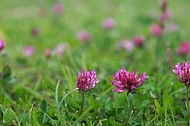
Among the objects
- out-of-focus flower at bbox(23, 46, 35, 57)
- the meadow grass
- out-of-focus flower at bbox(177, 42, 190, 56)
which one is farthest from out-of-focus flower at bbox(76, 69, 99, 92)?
out-of-focus flower at bbox(23, 46, 35, 57)

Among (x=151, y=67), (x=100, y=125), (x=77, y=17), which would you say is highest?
(x=77, y=17)

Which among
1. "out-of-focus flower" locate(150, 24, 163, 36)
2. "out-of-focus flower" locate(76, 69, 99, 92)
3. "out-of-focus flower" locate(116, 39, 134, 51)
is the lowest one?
"out-of-focus flower" locate(76, 69, 99, 92)

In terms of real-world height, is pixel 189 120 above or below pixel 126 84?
below

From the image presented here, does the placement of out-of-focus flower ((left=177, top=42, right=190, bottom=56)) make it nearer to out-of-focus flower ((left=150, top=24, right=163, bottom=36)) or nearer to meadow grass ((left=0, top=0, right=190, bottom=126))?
meadow grass ((left=0, top=0, right=190, bottom=126))

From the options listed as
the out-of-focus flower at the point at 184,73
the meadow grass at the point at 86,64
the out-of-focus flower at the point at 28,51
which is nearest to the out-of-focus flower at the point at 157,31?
the meadow grass at the point at 86,64

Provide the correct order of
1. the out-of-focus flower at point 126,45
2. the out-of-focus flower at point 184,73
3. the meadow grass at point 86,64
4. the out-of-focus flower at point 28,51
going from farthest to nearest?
1. the out-of-focus flower at point 126,45
2. the out-of-focus flower at point 28,51
3. the meadow grass at point 86,64
4. the out-of-focus flower at point 184,73

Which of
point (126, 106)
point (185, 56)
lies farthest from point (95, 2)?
point (126, 106)

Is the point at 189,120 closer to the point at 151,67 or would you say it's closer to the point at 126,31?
the point at 151,67

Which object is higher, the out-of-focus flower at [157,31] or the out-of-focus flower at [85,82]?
the out-of-focus flower at [157,31]

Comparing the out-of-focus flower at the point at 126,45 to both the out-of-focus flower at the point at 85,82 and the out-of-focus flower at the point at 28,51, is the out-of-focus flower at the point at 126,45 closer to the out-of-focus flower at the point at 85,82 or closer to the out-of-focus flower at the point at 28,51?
the out-of-focus flower at the point at 28,51
